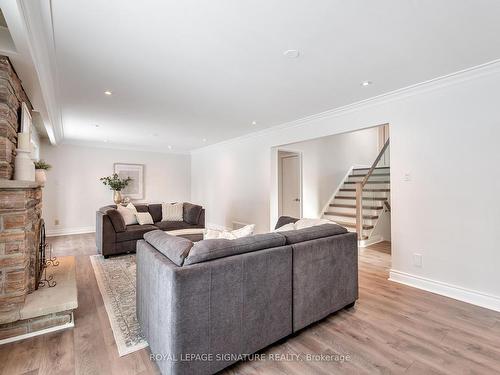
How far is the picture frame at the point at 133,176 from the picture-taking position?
6902 millimetres

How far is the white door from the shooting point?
19.0 ft

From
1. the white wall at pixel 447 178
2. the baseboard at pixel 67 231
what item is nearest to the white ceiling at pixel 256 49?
the white wall at pixel 447 178

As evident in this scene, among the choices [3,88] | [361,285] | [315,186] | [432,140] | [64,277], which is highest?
[3,88]

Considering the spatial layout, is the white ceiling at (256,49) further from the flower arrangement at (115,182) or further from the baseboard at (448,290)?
the flower arrangement at (115,182)

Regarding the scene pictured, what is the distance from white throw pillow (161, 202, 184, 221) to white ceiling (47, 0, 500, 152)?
2332mm

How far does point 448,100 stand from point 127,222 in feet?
16.8

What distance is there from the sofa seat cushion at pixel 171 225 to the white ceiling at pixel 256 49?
90.5 inches

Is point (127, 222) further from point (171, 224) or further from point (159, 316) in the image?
point (159, 316)

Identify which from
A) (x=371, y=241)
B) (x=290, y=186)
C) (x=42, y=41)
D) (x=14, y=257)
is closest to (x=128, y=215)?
(x=14, y=257)

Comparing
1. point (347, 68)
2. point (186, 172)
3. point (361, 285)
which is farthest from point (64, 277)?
point (186, 172)

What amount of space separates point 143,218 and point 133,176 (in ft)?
9.03

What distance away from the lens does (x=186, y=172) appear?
8133mm

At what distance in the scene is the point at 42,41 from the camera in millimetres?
2014

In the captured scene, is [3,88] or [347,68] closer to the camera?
[3,88]
